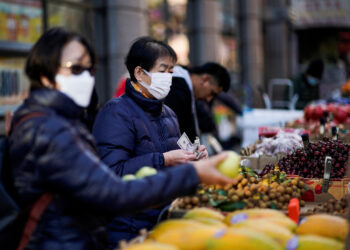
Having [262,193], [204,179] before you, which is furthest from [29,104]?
[262,193]

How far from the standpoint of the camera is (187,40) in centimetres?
1366

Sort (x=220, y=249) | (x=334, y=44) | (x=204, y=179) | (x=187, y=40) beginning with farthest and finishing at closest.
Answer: (x=334, y=44)
(x=187, y=40)
(x=204, y=179)
(x=220, y=249)

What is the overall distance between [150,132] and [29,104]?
4.36ft

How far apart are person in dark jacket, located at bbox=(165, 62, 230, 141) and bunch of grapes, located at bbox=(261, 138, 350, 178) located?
4.51ft

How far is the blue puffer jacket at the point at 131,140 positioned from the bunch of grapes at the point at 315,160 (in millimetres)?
982

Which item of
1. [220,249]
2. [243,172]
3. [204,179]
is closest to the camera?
[220,249]

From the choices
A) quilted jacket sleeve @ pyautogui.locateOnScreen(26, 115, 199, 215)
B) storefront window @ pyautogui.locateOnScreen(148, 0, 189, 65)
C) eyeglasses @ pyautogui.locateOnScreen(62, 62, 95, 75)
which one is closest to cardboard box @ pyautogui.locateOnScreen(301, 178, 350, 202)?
quilted jacket sleeve @ pyautogui.locateOnScreen(26, 115, 199, 215)

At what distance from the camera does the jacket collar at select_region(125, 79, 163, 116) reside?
3.24 meters

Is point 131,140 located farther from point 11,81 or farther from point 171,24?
point 171,24

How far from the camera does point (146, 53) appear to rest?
3295 mm

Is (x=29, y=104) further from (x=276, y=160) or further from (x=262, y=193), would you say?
(x=276, y=160)

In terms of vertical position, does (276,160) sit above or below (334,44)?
below

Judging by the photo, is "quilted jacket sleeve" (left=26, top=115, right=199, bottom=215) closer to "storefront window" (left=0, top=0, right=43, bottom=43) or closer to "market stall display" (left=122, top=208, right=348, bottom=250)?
"market stall display" (left=122, top=208, right=348, bottom=250)

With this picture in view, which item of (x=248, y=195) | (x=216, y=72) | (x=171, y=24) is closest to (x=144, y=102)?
(x=248, y=195)
